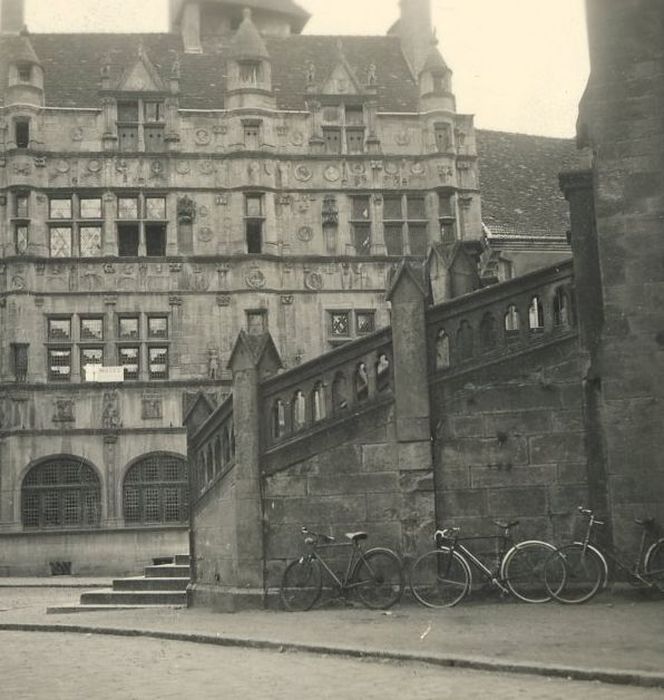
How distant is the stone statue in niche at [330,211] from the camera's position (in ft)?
109

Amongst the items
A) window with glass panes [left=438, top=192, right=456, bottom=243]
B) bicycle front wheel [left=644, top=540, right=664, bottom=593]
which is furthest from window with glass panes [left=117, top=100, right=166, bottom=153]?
bicycle front wheel [left=644, top=540, right=664, bottom=593]

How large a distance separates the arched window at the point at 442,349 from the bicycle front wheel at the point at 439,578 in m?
2.35

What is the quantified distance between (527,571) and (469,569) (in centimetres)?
70

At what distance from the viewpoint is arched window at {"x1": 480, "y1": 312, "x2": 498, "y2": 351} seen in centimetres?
1365

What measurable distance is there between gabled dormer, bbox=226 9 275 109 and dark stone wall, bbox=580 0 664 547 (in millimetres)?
21225

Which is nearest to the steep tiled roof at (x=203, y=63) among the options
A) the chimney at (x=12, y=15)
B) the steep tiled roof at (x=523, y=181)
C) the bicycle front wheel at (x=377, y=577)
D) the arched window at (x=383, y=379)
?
the chimney at (x=12, y=15)

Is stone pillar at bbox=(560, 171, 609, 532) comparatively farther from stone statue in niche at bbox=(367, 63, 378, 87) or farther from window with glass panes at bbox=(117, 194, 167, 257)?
stone statue in niche at bbox=(367, 63, 378, 87)

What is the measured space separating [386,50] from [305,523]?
2785cm

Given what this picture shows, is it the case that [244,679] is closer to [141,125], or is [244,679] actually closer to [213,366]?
[213,366]

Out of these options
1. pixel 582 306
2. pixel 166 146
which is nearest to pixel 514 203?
pixel 166 146

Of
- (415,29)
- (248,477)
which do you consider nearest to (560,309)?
(248,477)

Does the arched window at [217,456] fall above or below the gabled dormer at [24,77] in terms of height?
below

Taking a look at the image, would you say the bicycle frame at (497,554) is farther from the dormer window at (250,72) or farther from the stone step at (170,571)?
the dormer window at (250,72)

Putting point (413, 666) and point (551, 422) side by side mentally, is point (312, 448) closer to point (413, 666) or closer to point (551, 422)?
point (551, 422)
